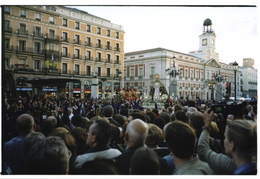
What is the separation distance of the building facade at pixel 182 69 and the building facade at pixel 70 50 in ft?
28.7

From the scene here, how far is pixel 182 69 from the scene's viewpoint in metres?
43.7

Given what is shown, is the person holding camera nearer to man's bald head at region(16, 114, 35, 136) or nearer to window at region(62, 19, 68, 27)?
man's bald head at region(16, 114, 35, 136)

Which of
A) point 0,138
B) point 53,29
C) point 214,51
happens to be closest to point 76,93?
point 53,29

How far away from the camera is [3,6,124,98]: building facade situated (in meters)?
25.1

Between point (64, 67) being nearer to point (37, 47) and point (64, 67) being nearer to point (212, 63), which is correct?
point (37, 47)

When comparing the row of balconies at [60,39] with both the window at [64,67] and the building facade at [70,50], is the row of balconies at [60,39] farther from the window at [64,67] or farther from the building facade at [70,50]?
the window at [64,67]

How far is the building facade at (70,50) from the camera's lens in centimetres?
2511

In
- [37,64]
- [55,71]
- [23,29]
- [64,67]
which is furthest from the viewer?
[64,67]

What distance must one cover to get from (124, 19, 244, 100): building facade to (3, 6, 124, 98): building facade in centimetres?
875

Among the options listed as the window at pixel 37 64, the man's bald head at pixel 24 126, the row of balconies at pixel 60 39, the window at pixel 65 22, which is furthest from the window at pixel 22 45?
the man's bald head at pixel 24 126

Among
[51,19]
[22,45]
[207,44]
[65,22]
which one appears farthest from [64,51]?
[207,44]

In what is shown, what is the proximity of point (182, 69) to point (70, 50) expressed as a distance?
23042 millimetres

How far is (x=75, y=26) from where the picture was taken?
95.0 feet

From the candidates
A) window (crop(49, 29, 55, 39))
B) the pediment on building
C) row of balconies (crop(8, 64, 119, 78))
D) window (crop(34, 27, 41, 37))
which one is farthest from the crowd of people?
the pediment on building
